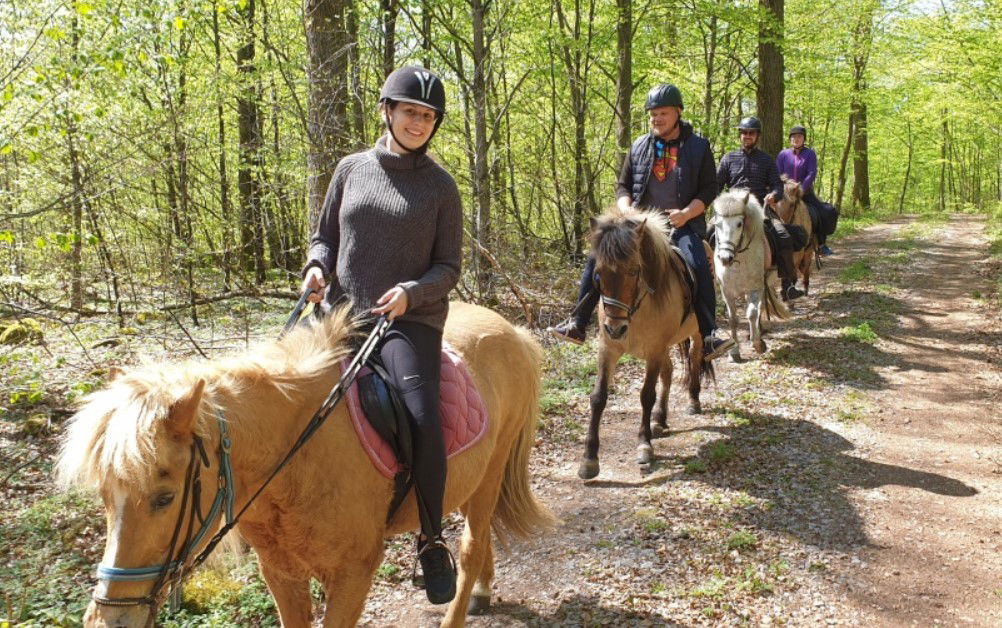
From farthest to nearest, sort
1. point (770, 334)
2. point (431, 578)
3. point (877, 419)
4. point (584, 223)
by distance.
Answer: point (584, 223) < point (770, 334) < point (877, 419) < point (431, 578)

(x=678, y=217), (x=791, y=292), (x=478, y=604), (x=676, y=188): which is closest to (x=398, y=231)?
(x=478, y=604)

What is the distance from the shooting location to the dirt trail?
12.9ft

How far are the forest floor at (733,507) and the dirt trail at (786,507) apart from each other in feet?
0.06

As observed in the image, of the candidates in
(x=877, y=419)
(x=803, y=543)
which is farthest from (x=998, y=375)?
(x=803, y=543)

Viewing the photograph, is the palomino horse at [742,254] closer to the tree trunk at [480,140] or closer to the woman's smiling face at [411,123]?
the tree trunk at [480,140]

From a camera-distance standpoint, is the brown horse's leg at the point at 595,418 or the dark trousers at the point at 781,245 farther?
the dark trousers at the point at 781,245

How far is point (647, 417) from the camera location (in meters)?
6.11

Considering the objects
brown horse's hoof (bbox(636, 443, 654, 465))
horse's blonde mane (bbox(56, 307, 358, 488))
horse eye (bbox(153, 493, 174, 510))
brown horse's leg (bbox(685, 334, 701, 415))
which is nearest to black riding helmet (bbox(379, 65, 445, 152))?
horse's blonde mane (bbox(56, 307, 358, 488))

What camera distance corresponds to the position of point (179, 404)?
6.53 ft

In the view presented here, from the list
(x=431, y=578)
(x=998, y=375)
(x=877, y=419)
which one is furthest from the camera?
(x=998, y=375)

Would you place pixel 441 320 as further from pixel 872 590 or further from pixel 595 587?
pixel 872 590

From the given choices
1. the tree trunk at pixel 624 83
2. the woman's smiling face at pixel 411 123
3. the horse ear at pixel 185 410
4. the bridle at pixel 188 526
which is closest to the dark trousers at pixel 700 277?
the woman's smiling face at pixel 411 123

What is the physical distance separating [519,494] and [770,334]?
7.95 meters

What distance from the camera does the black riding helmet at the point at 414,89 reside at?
2939 millimetres
